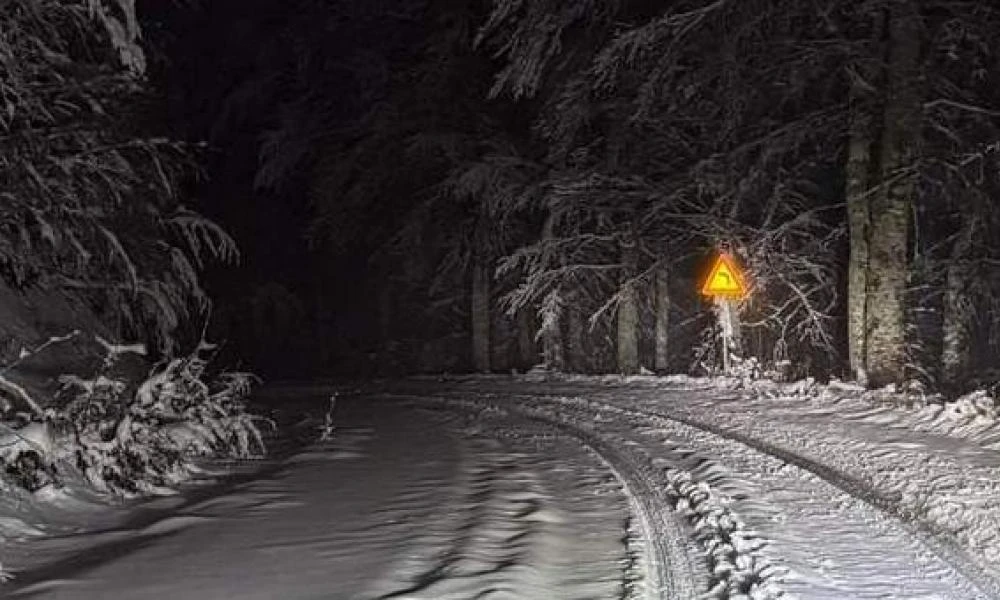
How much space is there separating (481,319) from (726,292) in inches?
573

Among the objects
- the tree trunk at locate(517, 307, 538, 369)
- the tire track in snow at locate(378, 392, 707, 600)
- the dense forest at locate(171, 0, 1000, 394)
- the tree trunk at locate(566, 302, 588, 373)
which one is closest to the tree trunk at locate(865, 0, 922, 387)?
the dense forest at locate(171, 0, 1000, 394)

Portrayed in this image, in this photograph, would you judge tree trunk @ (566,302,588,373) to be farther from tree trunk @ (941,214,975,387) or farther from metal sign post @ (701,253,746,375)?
tree trunk @ (941,214,975,387)

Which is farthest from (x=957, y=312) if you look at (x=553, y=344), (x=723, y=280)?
(x=553, y=344)

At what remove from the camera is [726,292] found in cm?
1811

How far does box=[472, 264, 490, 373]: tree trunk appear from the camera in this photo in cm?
3162

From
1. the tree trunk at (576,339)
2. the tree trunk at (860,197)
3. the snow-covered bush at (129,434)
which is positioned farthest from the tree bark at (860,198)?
the tree trunk at (576,339)

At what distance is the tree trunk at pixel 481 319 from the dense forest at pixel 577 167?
0.29 ft

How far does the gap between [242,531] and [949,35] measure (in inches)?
461

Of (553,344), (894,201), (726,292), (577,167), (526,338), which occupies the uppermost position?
(577,167)

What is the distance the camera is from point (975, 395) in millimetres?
12219

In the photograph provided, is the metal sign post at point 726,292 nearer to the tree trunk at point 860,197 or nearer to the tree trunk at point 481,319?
the tree trunk at point 860,197

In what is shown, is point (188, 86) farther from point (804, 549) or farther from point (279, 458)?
point (804, 549)

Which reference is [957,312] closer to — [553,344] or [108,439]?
[553,344]

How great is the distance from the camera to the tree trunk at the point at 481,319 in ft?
104
